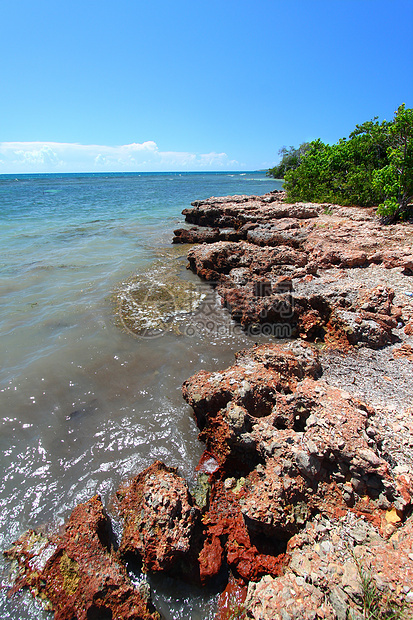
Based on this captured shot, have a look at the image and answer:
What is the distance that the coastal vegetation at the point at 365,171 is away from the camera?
12445mm

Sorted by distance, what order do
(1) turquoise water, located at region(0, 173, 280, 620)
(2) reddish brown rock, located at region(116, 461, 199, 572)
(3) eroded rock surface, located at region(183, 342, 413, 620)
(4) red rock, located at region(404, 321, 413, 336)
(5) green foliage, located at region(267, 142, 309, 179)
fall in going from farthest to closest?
(5) green foliage, located at region(267, 142, 309, 179) < (4) red rock, located at region(404, 321, 413, 336) < (1) turquoise water, located at region(0, 173, 280, 620) < (2) reddish brown rock, located at region(116, 461, 199, 572) < (3) eroded rock surface, located at region(183, 342, 413, 620)

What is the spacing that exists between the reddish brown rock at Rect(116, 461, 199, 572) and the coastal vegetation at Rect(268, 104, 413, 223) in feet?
45.7

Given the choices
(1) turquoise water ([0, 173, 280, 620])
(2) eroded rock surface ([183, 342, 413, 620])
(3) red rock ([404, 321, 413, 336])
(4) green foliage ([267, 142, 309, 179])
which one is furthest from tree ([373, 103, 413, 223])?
(4) green foliage ([267, 142, 309, 179])

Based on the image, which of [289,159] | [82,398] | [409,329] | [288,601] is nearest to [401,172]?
[409,329]

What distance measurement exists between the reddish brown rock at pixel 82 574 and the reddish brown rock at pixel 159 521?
23 centimetres

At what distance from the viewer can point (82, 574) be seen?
2.72 meters

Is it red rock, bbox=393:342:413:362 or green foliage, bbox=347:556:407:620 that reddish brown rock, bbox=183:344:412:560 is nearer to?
green foliage, bbox=347:556:407:620

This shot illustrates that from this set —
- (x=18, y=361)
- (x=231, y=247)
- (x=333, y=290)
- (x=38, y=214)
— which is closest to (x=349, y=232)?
(x=231, y=247)

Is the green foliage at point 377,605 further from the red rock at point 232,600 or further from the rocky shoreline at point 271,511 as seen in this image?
the red rock at point 232,600

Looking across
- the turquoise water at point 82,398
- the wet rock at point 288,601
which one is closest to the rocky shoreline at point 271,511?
the wet rock at point 288,601

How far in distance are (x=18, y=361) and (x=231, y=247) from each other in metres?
8.77

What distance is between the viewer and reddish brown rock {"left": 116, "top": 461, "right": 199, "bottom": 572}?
2865mm

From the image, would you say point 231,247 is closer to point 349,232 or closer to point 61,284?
point 349,232

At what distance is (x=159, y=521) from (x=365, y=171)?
22.4 meters
